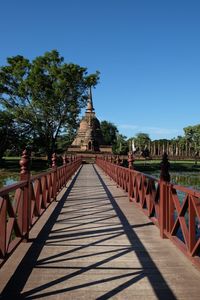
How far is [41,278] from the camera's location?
470 centimetres

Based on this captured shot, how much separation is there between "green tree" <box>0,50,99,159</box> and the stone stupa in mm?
34600

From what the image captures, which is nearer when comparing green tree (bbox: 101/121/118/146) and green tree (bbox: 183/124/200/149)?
green tree (bbox: 183/124/200/149)

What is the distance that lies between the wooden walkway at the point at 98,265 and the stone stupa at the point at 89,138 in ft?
239

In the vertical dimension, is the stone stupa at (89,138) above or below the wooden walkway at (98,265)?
above

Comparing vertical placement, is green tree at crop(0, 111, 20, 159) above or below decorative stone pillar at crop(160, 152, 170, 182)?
above

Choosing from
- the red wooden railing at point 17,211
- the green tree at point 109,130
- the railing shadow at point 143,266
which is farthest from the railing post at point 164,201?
the green tree at point 109,130

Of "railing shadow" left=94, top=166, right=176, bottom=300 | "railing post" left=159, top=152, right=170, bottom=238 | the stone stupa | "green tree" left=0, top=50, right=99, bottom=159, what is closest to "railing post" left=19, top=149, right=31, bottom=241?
"railing shadow" left=94, top=166, right=176, bottom=300

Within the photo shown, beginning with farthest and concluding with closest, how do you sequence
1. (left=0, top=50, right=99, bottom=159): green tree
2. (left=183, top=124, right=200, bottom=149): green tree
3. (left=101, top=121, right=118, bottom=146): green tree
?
(left=101, top=121, right=118, bottom=146): green tree
(left=183, top=124, right=200, bottom=149): green tree
(left=0, top=50, right=99, bottom=159): green tree

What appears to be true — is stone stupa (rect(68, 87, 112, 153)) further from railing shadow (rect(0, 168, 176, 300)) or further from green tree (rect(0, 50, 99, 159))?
railing shadow (rect(0, 168, 176, 300))

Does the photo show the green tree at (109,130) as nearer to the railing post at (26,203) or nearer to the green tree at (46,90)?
the green tree at (46,90)

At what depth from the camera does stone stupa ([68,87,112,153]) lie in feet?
274

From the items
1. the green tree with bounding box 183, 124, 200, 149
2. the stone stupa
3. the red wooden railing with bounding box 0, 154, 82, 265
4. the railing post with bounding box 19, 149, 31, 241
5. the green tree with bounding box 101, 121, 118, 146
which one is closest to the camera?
the red wooden railing with bounding box 0, 154, 82, 265

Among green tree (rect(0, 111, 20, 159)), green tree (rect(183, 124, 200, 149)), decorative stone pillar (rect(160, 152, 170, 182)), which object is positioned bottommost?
decorative stone pillar (rect(160, 152, 170, 182))

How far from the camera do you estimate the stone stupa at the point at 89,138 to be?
3292 inches
